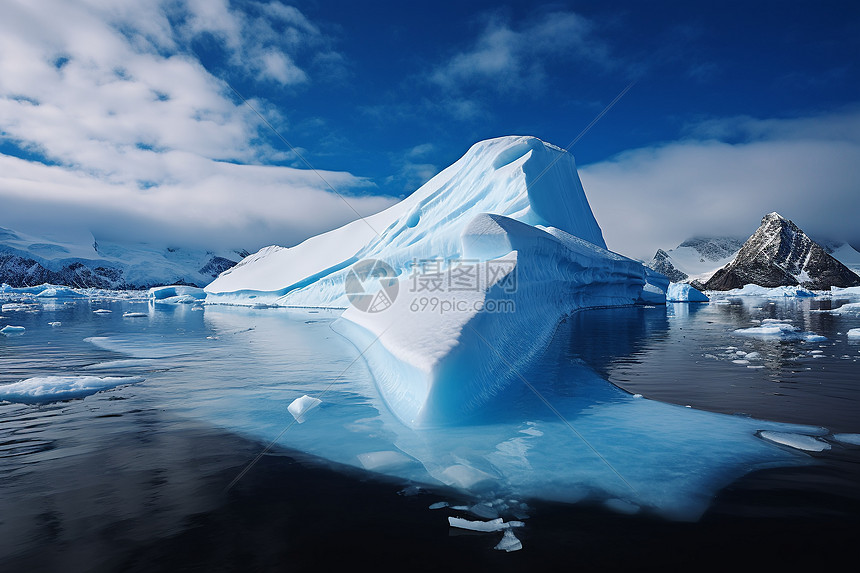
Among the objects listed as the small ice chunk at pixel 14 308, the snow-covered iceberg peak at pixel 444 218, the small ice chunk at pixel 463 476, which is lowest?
the small ice chunk at pixel 463 476

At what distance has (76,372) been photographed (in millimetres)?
7281

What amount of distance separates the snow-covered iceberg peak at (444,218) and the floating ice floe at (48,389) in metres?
14.1

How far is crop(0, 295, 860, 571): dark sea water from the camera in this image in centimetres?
234

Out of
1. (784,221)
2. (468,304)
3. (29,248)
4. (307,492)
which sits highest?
(784,221)

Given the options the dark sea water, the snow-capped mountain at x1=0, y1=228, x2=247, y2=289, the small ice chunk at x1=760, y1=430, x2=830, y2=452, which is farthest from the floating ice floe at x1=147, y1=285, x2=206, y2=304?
the snow-capped mountain at x1=0, y1=228, x2=247, y2=289

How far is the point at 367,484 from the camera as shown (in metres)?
3.18

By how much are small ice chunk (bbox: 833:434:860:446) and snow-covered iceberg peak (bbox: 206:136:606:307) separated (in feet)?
48.9

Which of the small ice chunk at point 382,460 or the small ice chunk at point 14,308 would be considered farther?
the small ice chunk at point 14,308

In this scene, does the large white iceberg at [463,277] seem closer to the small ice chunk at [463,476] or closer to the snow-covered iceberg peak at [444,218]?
the snow-covered iceberg peak at [444,218]

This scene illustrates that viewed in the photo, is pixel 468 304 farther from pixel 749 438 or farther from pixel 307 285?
pixel 307 285

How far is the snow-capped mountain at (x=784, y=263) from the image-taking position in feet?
422

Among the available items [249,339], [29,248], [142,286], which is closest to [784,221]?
[249,339]

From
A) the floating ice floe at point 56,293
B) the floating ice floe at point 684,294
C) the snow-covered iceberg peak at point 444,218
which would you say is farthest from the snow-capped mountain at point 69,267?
the floating ice floe at point 684,294

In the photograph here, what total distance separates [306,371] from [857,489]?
271 inches
